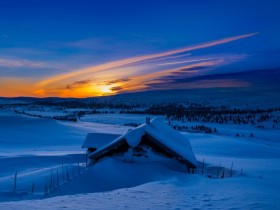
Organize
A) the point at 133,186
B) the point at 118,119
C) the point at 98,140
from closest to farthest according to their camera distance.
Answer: the point at 133,186 → the point at 98,140 → the point at 118,119

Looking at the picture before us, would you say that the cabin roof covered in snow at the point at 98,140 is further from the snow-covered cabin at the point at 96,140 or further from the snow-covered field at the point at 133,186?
the snow-covered field at the point at 133,186

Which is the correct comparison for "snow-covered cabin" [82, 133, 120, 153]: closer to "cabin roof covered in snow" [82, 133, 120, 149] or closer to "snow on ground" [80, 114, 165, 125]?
"cabin roof covered in snow" [82, 133, 120, 149]

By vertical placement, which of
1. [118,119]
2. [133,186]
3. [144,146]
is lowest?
[133,186]

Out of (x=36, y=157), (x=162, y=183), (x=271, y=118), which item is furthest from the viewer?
(x=271, y=118)

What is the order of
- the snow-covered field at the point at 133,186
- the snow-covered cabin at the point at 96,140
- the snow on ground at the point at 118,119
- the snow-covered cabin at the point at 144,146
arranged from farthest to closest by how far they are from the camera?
the snow on ground at the point at 118,119
the snow-covered cabin at the point at 96,140
the snow-covered cabin at the point at 144,146
the snow-covered field at the point at 133,186

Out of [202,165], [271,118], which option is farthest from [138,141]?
[271,118]

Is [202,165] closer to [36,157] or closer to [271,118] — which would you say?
[36,157]

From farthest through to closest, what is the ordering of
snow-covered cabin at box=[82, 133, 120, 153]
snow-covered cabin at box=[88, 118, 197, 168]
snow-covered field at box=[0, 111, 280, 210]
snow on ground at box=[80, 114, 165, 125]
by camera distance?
snow on ground at box=[80, 114, 165, 125] → snow-covered cabin at box=[82, 133, 120, 153] → snow-covered cabin at box=[88, 118, 197, 168] → snow-covered field at box=[0, 111, 280, 210]

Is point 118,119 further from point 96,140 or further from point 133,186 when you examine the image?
point 133,186

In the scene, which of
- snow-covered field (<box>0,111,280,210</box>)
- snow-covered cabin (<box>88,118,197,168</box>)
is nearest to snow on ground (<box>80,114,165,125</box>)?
snow-covered field (<box>0,111,280,210</box>)

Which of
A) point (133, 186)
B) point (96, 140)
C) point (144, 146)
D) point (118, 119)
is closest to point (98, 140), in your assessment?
point (96, 140)

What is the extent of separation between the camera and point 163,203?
10.6m

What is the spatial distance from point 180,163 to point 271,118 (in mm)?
46955

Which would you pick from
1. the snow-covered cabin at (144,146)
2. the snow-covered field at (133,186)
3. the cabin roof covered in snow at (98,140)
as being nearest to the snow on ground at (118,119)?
the snow-covered field at (133,186)
